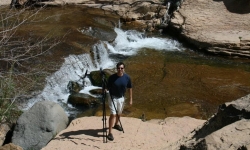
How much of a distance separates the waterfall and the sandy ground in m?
2.56

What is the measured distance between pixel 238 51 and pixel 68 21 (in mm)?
6620

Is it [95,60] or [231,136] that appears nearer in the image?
[231,136]

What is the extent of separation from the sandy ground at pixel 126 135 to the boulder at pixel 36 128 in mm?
304

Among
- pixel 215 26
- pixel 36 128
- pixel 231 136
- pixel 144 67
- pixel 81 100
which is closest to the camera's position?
pixel 231 136

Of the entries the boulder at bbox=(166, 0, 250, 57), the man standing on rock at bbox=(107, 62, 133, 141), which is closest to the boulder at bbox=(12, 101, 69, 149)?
the man standing on rock at bbox=(107, 62, 133, 141)

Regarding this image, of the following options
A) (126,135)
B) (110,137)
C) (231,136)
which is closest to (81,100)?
(126,135)

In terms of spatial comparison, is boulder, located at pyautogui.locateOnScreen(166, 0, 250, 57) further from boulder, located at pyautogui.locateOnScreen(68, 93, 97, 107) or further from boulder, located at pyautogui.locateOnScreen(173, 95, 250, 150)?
boulder, located at pyautogui.locateOnScreen(173, 95, 250, 150)

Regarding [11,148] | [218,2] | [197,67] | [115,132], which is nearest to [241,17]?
[218,2]

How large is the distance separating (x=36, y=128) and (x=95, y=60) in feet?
17.5

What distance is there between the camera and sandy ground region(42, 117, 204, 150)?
607 centimetres

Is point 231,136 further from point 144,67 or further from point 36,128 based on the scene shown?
point 144,67

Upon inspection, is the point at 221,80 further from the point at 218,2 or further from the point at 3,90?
the point at 3,90

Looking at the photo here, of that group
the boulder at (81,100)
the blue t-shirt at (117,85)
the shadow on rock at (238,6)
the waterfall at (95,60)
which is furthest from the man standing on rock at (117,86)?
the shadow on rock at (238,6)

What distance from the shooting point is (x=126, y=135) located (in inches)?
253
